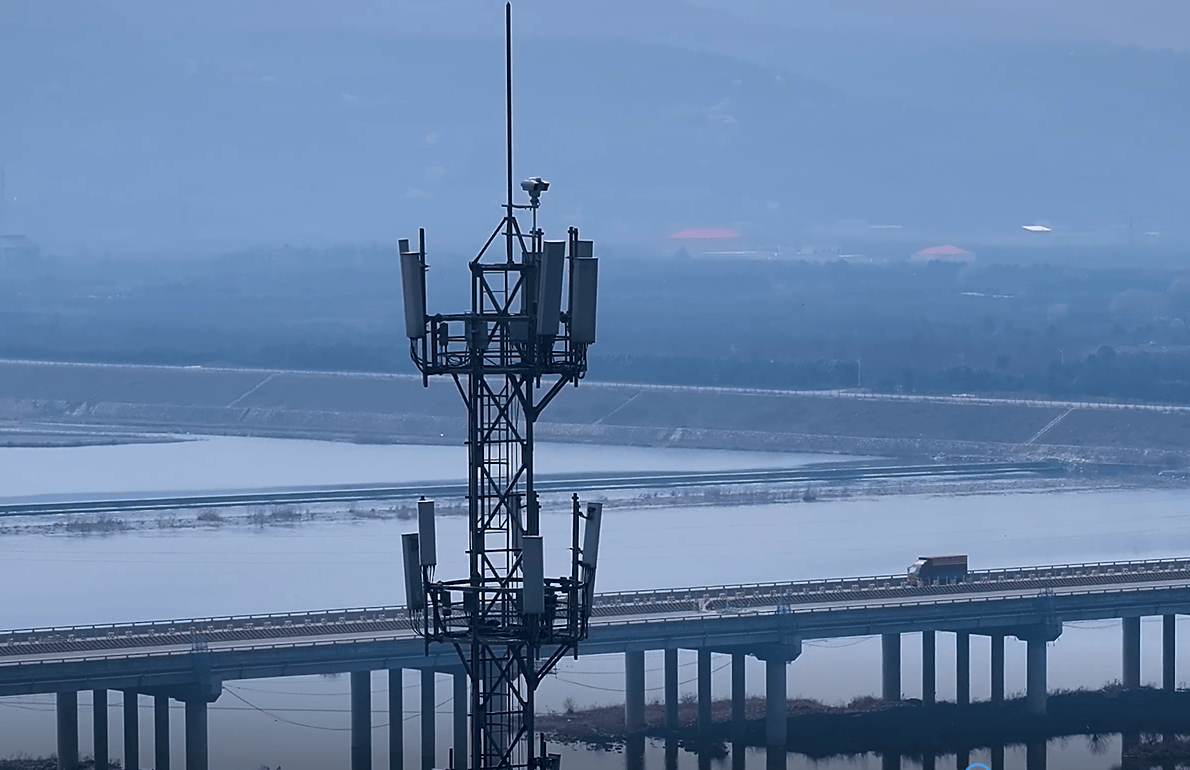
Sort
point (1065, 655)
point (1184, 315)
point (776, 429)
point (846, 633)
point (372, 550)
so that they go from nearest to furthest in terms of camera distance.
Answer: point (846, 633)
point (1065, 655)
point (372, 550)
point (776, 429)
point (1184, 315)

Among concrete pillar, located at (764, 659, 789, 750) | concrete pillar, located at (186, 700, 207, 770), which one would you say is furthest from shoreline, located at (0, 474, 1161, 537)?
concrete pillar, located at (186, 700, 207, 770)

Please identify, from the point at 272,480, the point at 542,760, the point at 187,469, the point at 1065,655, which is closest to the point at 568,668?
the point at 1065,655

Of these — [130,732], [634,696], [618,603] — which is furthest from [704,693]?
[130,732]

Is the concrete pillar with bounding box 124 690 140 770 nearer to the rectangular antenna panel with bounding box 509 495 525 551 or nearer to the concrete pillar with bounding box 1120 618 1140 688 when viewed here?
the concrete pillar with bounding box 1120 618 1140 688

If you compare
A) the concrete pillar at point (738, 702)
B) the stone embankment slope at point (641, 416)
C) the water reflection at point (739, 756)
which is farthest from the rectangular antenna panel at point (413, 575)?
the stone embankment slope at point (641, 416)

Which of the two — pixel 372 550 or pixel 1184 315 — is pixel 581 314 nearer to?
pixel 372 550
